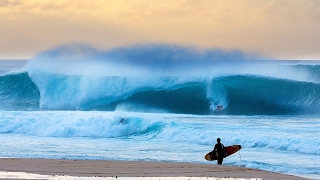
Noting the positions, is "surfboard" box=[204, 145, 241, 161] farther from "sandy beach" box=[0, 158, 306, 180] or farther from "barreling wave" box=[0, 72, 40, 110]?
"barreling wave" box=[0, 72, 40, 110]

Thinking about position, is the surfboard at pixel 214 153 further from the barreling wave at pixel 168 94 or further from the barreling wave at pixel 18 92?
the barreling wave at pixel 18 92

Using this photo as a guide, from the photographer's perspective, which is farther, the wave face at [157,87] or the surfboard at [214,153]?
the wave face at [157,87]

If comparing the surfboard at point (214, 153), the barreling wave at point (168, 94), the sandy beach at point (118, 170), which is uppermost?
the barreling wave at point (168, 94)

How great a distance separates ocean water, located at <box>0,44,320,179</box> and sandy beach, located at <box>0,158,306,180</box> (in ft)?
3.98

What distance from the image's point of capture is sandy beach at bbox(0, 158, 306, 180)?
965 cm

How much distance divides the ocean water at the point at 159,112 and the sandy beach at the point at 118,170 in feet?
3.98

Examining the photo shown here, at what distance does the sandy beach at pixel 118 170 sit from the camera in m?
9.65

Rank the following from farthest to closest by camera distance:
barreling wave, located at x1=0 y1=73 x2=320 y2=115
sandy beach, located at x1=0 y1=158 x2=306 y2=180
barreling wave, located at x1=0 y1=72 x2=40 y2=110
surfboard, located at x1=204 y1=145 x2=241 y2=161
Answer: barreling wave, located at x1=0 y1=72 x2=40 y2=110 → barreling wave, located at x1=0 y1=73 x2=320 y2=115 → surfboard, located at x1=204 y1=145 x2=241 y2=161 → sandy beach, located at x1=0 y1=158 x2=306 y2=180

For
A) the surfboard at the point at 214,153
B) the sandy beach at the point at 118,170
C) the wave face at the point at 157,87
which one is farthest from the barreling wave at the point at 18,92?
the sandy beach at the point at 118,170

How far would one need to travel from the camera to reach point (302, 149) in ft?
47.0

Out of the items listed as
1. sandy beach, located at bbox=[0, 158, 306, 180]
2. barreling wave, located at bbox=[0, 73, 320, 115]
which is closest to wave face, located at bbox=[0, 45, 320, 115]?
barreling wave, located at bbox=[0, 73, 320, 115]

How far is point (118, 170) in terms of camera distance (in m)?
10.4

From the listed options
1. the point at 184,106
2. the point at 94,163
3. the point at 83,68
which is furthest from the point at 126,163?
the point at 83,68

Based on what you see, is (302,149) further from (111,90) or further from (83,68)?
(83,68)
